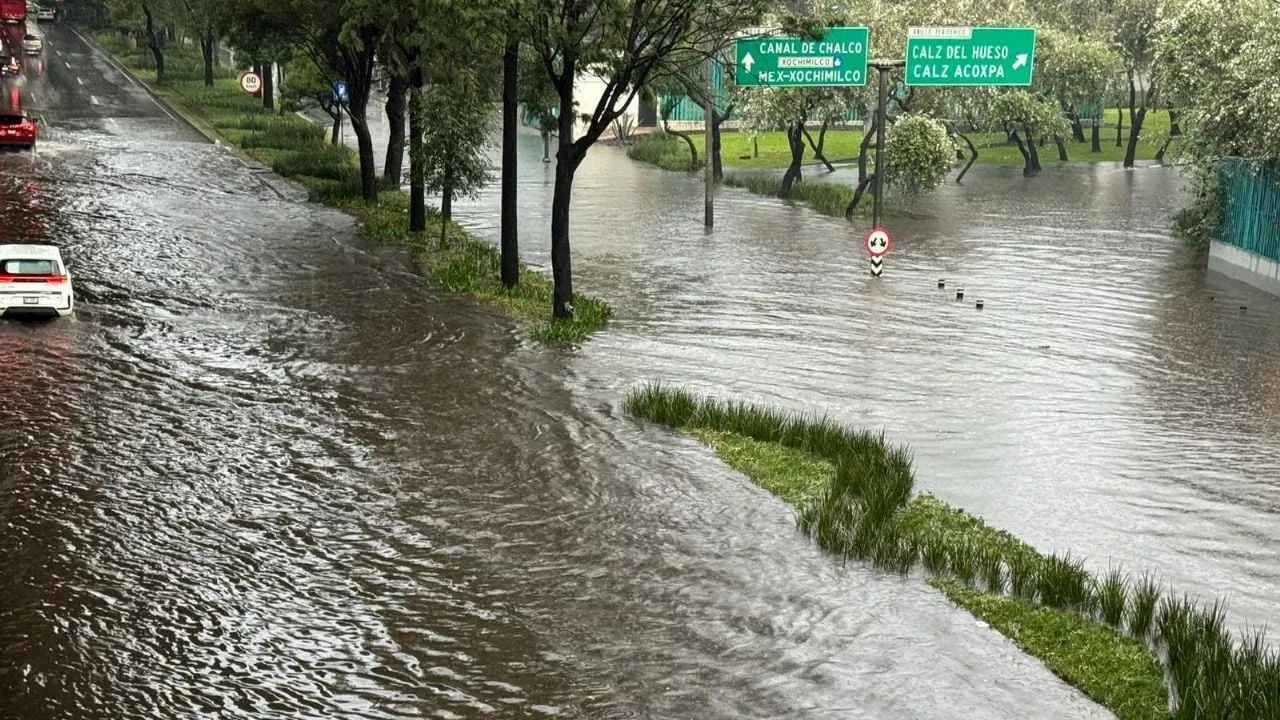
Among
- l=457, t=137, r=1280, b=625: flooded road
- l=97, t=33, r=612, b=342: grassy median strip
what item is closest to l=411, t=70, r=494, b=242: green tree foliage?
l=97, t=33, r=612, b=342: grassy median strip

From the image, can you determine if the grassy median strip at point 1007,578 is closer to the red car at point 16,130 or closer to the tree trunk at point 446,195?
the tree trunk at point 446,195

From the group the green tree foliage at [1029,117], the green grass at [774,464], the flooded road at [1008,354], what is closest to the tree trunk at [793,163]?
the flooded road at [1008,354]

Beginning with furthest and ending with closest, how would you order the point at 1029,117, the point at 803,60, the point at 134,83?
the point at 134,83, the point at 1029,117, the point at 803,60

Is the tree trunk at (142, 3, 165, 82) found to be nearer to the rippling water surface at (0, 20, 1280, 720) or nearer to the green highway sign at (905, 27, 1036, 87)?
the rippling water surface at (0, 20, 1280, 720)

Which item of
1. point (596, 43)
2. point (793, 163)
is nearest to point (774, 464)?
point (596, 43)

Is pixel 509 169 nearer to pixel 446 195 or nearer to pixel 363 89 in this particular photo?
pixel 446 195

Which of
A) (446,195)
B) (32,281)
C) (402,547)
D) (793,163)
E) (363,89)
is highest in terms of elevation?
(363,89)

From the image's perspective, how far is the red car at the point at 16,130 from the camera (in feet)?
161

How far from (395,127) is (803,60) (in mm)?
13677

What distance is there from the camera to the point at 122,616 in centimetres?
1334

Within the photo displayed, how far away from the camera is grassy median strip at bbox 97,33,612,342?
93.0 ft

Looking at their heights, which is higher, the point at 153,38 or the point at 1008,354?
the point at 153,38

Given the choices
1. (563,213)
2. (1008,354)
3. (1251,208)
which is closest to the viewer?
(1008,354)

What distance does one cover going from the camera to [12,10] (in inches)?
4023
